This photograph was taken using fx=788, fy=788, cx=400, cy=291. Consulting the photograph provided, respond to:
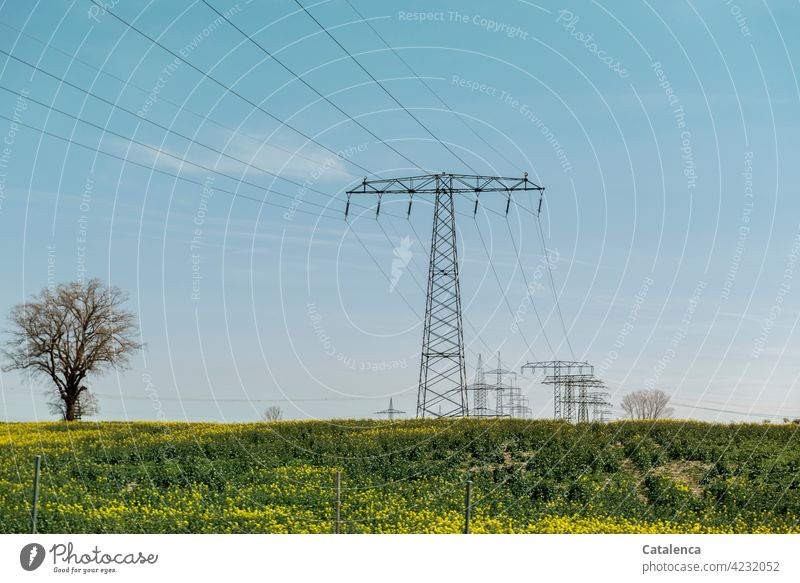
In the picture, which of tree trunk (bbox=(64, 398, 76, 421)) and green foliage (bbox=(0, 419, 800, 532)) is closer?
green foliage (bbox=(0, 419, 800, 532))

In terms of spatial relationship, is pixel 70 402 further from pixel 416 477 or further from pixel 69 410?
pixel 416 477

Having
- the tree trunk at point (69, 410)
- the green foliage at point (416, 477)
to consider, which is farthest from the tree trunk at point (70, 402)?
the green foliage at point (416, 477)

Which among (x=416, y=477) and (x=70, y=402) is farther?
(x=70, y=402)

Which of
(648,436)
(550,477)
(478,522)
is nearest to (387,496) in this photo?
(478,522)

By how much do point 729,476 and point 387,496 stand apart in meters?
12.3

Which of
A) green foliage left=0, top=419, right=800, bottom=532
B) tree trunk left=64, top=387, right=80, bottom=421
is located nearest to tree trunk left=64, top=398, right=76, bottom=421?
tree trunk left=64, top=387, right=80, bottom=421

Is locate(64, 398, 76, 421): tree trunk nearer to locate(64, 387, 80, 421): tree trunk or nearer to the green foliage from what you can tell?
locate(64, 387, 80, 421): tree trunk

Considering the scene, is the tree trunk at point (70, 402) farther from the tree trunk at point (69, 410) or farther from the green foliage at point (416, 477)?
the green foliage at point (416, 477)

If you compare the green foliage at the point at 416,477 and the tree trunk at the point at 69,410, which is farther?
the tree trunk at the point at 69,410

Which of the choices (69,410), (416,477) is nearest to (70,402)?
(69,410)

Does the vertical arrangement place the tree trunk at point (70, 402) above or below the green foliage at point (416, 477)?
above

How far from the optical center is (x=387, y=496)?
23.8 m

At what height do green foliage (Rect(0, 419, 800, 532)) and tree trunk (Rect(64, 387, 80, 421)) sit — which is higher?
tree trunk (Rect(64, 387, 80, 421))
